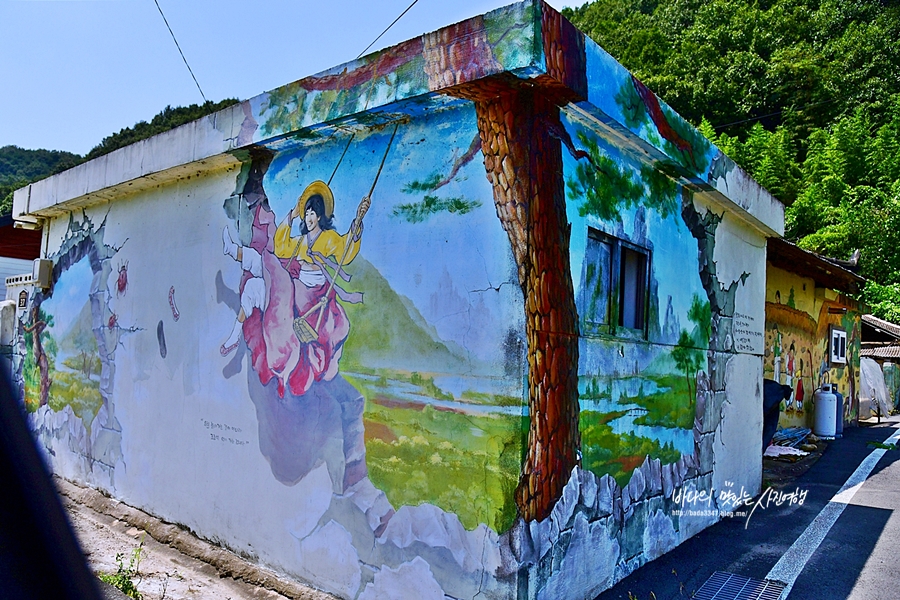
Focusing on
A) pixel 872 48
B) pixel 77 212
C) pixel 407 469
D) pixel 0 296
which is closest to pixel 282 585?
pixel 407 469

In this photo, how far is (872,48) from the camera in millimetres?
31797

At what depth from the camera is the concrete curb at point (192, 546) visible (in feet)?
15.6

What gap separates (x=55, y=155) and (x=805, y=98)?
105ft

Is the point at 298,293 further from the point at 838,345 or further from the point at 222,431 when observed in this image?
the point at 838,345

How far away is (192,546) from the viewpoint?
18.4 ft

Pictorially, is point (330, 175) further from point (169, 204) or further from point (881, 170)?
point (881, 170)

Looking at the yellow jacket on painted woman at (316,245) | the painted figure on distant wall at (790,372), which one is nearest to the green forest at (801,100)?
the painted figure on distant wall at (790,372)

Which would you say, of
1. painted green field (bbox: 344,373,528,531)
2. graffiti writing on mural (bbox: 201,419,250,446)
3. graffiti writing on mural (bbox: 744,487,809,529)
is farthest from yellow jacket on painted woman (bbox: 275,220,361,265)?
graffiti writing on mural (bbox: 744,487,809,529)

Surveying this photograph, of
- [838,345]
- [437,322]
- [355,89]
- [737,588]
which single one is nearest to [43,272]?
[355,89]

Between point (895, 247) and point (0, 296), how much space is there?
92.5 feet

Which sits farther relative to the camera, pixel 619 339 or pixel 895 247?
pixel 895 247

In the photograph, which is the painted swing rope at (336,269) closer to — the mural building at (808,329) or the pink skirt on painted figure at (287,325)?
the pink skirt on painted figure at (287,325)

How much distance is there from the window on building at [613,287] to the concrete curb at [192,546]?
2.66 metres

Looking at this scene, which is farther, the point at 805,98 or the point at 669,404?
the point at 805,98
